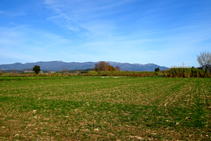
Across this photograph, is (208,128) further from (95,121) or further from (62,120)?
(62,120)

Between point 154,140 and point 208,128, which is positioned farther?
point 208,128

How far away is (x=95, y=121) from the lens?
5.81m

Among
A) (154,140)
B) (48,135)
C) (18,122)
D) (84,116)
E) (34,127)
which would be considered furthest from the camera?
(84,116)

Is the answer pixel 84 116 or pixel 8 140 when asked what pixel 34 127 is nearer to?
pixel 8 140

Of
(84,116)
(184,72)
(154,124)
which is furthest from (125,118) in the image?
(184,72)

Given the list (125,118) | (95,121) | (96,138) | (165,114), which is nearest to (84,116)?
(95,121)

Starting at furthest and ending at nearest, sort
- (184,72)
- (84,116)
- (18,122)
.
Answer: (184,72) → (84,116) → (18,122)

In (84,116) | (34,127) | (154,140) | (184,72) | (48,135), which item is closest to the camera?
(154,140)

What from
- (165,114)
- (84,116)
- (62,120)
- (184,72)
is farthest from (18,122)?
(184,72)

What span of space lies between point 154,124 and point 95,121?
6.74 feet

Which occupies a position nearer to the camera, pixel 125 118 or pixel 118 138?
pixel 118 138

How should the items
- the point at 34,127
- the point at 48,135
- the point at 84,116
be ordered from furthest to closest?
the point at 84,116, the point at 34,127, the point at 48,135

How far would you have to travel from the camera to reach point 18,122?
5.75 m

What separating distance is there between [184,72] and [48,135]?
38.3 meters
